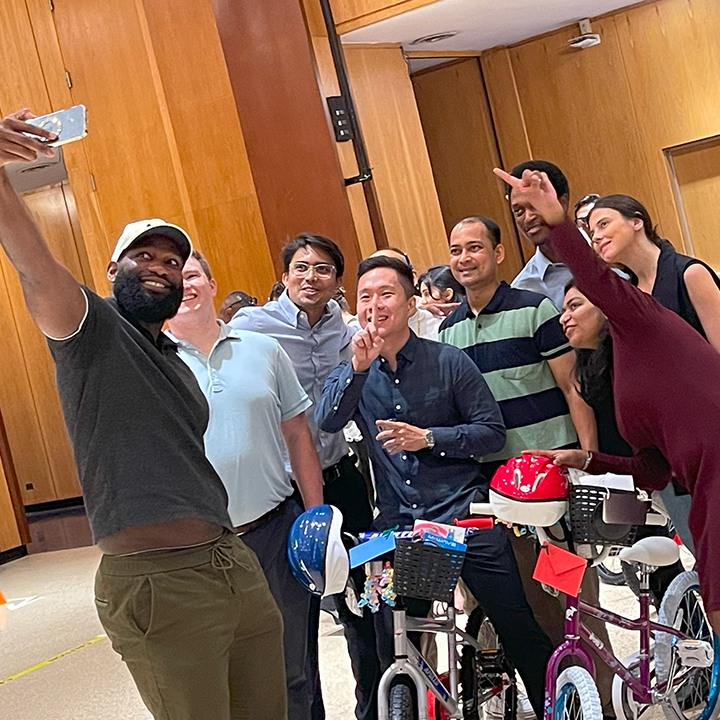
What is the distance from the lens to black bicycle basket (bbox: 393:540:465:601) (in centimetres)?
267

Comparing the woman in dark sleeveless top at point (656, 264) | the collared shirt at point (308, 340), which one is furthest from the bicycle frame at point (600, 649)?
the collared shirt at point (308, 340)

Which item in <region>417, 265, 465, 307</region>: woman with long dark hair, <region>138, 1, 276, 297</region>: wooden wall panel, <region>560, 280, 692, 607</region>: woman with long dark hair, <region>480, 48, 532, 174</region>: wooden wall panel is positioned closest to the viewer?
<region>560, 280, 692, 607</region>: woman with long dark hair

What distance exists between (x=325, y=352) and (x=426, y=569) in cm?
102

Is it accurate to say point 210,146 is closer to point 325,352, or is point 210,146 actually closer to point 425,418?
point 325,352

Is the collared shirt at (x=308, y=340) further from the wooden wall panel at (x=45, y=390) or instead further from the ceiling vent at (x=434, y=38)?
the wooden wall panel at (x=45, y=390)

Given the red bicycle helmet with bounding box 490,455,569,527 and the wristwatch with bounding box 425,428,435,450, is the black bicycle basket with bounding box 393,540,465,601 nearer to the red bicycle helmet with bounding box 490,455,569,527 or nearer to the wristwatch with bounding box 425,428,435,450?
the red bicycle helmet with bounding box 490,455,569,527

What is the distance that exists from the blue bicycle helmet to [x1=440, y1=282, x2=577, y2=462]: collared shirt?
0.64 metres

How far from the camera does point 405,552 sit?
2.69 m

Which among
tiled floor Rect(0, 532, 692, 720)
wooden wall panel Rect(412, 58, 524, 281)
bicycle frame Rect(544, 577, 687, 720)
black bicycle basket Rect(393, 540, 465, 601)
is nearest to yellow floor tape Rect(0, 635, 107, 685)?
tiled floor Rect(0, 532, 692, 720)

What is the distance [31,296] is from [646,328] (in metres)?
1.31

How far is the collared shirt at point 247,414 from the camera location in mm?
2873

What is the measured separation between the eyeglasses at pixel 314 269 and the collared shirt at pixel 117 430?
1403 mm

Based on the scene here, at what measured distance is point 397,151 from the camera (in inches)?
286

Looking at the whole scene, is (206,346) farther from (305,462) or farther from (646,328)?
(646,328)
